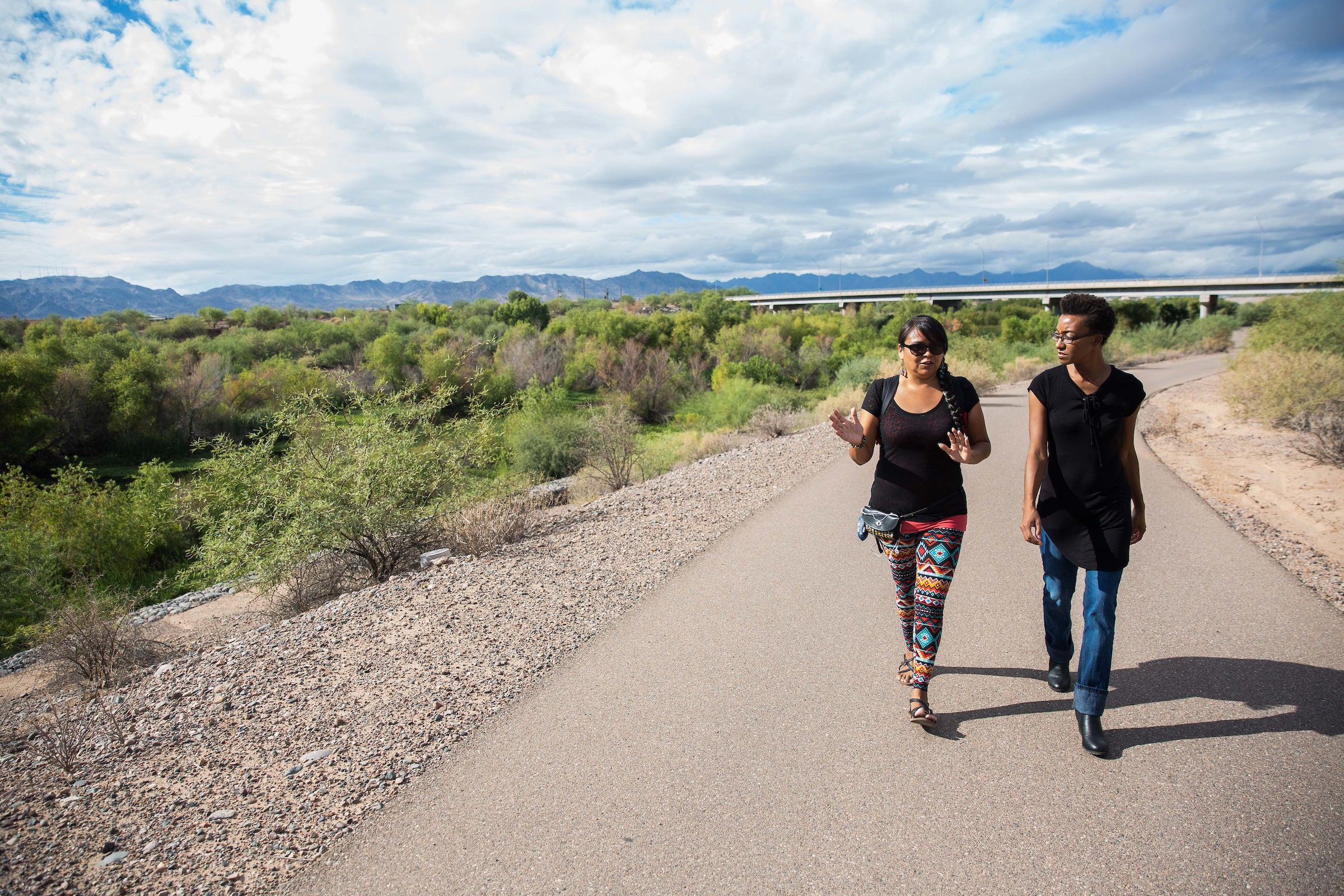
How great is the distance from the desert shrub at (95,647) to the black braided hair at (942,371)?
6.68 m

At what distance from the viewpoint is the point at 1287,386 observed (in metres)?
14.5

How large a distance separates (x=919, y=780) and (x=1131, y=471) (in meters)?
1.82

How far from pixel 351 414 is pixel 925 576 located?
8.06 meters

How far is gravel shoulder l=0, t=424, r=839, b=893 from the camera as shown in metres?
3.02

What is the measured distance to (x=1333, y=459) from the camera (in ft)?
36.1

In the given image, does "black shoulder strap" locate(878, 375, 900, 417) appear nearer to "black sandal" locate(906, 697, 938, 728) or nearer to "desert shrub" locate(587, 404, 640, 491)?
"black sandal" locate(906, 697, 938, 728)

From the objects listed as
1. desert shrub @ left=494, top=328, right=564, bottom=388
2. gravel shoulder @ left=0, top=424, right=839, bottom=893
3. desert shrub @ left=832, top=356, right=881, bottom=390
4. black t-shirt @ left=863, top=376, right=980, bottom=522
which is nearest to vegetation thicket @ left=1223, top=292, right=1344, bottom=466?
desert shrub @ left=832, top=356, right=881, bottom=390

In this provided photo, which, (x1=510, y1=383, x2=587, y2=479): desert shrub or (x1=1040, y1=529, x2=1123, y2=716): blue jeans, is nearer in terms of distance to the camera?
(x1=1040, y1=529, x2=1123, y2=716): blue jeans

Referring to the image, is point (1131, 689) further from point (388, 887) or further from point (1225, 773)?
point (388, 887)

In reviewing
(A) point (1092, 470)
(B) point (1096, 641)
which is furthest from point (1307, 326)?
(B) point (1096, 641)

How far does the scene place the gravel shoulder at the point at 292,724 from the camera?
3.02m

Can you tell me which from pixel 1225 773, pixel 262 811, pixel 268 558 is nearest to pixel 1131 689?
pixel 1225 773

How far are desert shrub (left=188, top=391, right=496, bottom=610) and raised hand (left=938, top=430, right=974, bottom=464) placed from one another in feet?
20.4

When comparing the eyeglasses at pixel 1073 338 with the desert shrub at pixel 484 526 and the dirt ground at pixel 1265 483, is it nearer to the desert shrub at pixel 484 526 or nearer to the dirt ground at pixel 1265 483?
the dirt ground at pixel 1265 483
